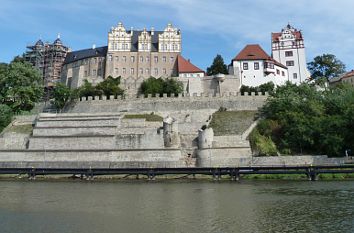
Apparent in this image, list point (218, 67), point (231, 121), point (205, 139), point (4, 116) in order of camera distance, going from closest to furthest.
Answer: point (205, 139)
point (231, 121)
point (4, 116)
point (218, 67)

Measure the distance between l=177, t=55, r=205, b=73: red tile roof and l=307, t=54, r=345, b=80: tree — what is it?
73.0 ft

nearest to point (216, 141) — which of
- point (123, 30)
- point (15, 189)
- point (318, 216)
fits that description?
point (15, 189)

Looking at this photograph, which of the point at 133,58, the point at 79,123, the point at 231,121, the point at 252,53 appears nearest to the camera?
the point at 231,121

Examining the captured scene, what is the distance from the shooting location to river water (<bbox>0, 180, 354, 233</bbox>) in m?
13.5

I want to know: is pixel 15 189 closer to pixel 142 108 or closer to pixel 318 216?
pixel 318 216

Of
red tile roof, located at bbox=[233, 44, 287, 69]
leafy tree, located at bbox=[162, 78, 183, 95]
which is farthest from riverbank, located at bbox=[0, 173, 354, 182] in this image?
red tile roof, located at bbox=[233, 44, 287, 69]

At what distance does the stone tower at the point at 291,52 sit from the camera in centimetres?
6325

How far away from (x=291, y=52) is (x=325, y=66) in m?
8.45

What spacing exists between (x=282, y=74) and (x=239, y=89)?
10.2m

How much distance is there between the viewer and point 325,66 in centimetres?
6875

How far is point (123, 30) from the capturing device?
2667 inches

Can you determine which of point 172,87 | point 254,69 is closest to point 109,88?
point 172,87

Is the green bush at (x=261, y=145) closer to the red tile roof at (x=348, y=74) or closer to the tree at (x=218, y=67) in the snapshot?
the tree at (x=218, y=67)

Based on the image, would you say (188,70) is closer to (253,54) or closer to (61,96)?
(253,54)
